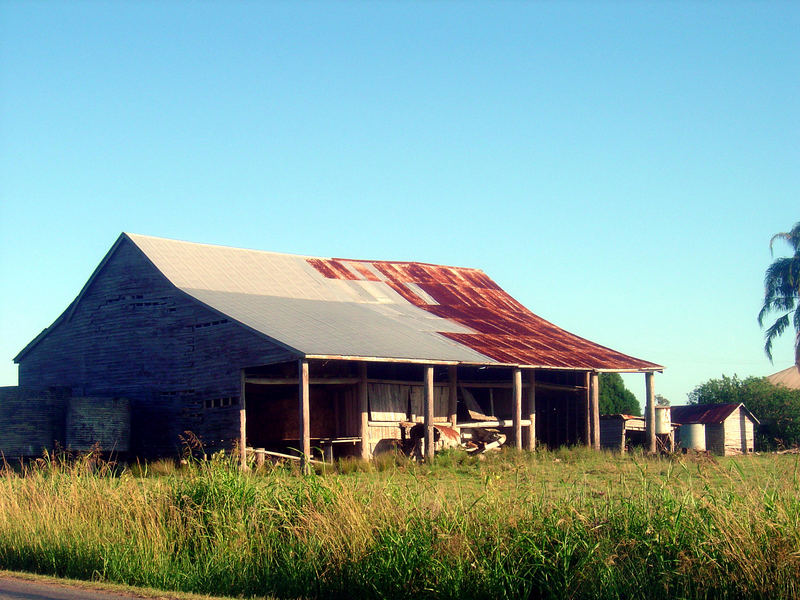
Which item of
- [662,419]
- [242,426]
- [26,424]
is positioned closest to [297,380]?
[242,426]

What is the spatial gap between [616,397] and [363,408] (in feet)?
95.2

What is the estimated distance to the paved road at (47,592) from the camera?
10.4m

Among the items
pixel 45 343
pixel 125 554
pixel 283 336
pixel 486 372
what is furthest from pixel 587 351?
pixel 125 554

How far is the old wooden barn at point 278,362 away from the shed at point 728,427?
20.2ft

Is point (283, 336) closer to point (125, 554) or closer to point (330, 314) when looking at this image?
point (330, 314)

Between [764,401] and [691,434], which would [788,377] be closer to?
[764,401]

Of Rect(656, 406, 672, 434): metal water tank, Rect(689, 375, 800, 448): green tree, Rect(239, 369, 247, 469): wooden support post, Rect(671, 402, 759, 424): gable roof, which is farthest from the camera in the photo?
Rect(689, 375, 800, 448): green tree

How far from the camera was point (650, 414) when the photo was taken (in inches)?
1214

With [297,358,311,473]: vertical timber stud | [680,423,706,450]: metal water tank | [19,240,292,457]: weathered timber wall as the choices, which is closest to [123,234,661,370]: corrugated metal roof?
[297,358,311,473]: vertical timber stud

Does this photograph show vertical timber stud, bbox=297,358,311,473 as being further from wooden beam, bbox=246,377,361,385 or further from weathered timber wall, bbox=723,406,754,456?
weathered timber wall, bbox=723,406,754,456

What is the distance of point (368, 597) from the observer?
10.7 meters

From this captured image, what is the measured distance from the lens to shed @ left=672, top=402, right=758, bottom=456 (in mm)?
36344

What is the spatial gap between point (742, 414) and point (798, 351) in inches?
398

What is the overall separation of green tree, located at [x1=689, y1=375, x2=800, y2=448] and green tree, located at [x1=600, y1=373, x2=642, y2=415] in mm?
3683
